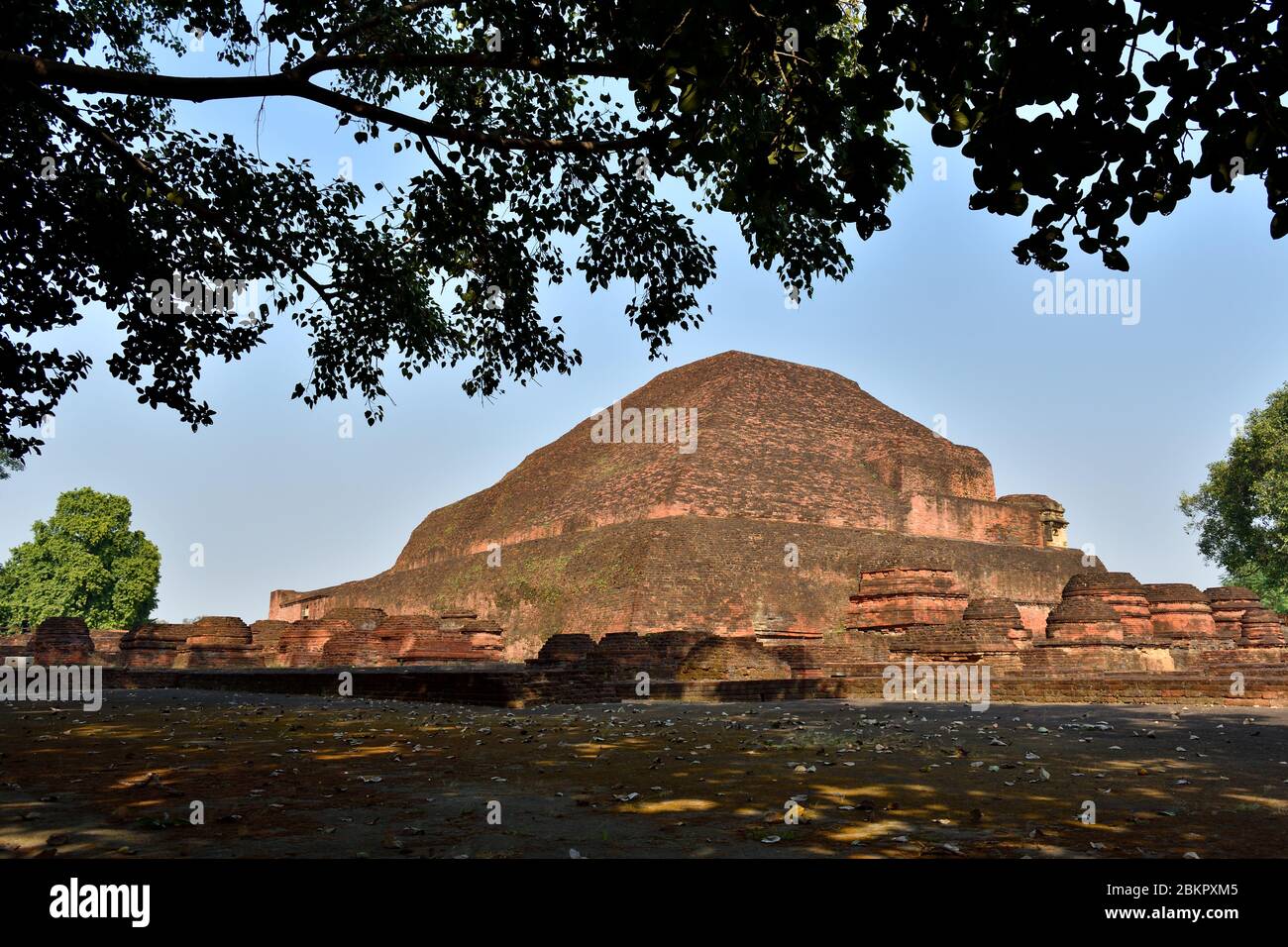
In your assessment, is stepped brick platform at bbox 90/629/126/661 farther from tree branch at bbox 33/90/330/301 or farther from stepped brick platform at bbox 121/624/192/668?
tree branch at bbox 33/90/330/301

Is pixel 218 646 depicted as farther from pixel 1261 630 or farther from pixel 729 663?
pixel 1261 630

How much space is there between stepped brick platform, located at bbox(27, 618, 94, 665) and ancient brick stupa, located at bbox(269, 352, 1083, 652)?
5.32m

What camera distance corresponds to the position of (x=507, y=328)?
10672mm

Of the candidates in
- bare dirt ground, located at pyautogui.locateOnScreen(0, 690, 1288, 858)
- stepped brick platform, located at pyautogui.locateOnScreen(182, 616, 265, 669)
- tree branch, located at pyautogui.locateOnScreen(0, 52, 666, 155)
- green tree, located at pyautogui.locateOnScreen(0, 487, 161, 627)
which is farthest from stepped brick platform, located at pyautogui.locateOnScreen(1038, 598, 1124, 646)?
green tree, located at pyautogui.locateOnScreen(0, 487, 161, 627)

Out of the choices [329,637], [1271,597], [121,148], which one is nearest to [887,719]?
[121,148]

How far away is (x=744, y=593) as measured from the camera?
29.2 m

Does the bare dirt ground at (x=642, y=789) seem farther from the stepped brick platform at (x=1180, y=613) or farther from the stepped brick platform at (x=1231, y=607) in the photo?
the stepped brick platform at (x=1231, y=607)

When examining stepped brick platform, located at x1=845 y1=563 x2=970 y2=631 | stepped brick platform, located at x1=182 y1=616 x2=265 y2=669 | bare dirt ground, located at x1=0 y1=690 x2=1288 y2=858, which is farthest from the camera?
stepped brick platform, located at x1=182 y1=616 x2=265 y2=669

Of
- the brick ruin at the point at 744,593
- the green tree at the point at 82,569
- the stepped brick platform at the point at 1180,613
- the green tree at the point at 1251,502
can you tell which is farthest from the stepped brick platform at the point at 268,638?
the green tree at the point at 1251,502

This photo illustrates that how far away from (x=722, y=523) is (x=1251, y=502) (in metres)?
25.5

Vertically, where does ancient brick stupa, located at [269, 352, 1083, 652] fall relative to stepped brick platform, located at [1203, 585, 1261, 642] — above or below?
above

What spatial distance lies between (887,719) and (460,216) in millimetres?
7022

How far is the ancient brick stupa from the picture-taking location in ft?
96.5

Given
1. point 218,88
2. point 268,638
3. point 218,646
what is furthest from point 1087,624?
→ point 268,638
